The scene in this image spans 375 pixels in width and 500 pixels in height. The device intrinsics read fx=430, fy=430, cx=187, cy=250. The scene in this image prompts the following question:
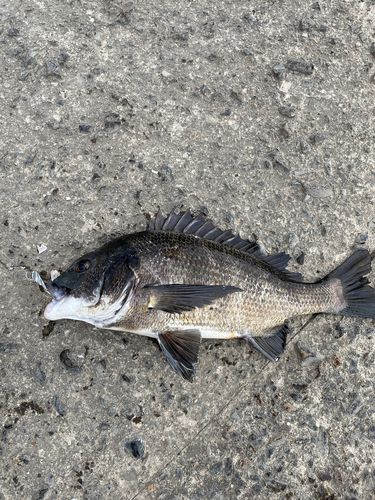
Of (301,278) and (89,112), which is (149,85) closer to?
(89,112)

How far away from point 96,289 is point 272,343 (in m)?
1.33

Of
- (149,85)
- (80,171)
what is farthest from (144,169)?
(149,85)

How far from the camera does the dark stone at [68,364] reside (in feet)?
9.96

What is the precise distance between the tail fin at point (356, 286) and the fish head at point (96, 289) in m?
1.57

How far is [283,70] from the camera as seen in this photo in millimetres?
3988

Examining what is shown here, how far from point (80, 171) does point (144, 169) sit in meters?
0.52

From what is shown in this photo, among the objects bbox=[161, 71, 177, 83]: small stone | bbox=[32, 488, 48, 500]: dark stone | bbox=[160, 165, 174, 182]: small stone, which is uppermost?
bbox=[161, 71, 177, 83]: small stone

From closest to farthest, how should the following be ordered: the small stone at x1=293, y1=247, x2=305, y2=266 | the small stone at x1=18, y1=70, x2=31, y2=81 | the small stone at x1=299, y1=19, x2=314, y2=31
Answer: the small stone at x1=293, y1=247, x2=305, y2=266 → the small stone at x1=18, y1=70, x2=31, y2=81 → the small stone at x1=299, y1=19, x2=314, y2=31

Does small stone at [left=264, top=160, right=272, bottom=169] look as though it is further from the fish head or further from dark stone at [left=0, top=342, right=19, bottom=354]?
dark stone at [left=0, top=342, right=19, bottom=354]

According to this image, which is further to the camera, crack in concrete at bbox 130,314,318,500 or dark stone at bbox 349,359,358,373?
dark stone at bbox 349,359,358,373

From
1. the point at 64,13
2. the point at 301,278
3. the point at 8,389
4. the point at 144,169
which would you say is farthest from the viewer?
the point at 64,13

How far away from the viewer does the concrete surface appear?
117 inches

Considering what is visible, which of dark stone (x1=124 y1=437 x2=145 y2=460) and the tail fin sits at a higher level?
the tail fin

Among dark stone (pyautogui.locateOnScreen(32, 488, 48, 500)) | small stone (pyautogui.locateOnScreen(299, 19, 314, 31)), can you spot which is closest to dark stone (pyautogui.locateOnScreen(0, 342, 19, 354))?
dark stone (pyautogui.locateOnScreen(32, 488, 48, 500))
